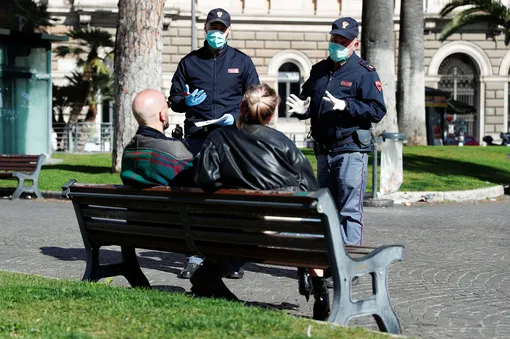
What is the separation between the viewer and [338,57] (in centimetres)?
733

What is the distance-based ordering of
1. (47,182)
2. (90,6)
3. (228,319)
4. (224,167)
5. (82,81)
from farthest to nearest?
(90,6) → (82,81) → (47,182) → (224,167) → (228,319)

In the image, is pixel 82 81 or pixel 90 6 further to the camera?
pixel 90 6

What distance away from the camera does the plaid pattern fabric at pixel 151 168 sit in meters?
6.32

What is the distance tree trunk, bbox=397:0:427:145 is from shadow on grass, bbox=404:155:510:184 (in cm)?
457

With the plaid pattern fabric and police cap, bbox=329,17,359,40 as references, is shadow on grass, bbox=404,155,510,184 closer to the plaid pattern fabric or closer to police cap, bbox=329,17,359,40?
police cap, bbox=329,17,359,40

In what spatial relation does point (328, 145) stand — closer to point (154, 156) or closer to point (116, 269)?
point (154, 156)

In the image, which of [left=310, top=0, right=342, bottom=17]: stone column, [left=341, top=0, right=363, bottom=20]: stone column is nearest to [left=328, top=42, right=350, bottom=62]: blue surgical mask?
[left=310, top=0, right=342, bottom=17]: stone column

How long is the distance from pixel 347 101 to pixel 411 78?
21.2 metres

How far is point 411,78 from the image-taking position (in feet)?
92.0

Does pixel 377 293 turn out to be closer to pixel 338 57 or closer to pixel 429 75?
pixel 338 57

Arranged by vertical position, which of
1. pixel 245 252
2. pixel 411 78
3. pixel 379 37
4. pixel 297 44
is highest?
pixel 297 44

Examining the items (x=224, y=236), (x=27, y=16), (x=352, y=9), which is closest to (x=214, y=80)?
(x=224, y=236)

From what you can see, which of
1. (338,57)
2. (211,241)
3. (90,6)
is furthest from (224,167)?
(90,6)

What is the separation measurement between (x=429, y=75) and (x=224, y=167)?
3783 cm
